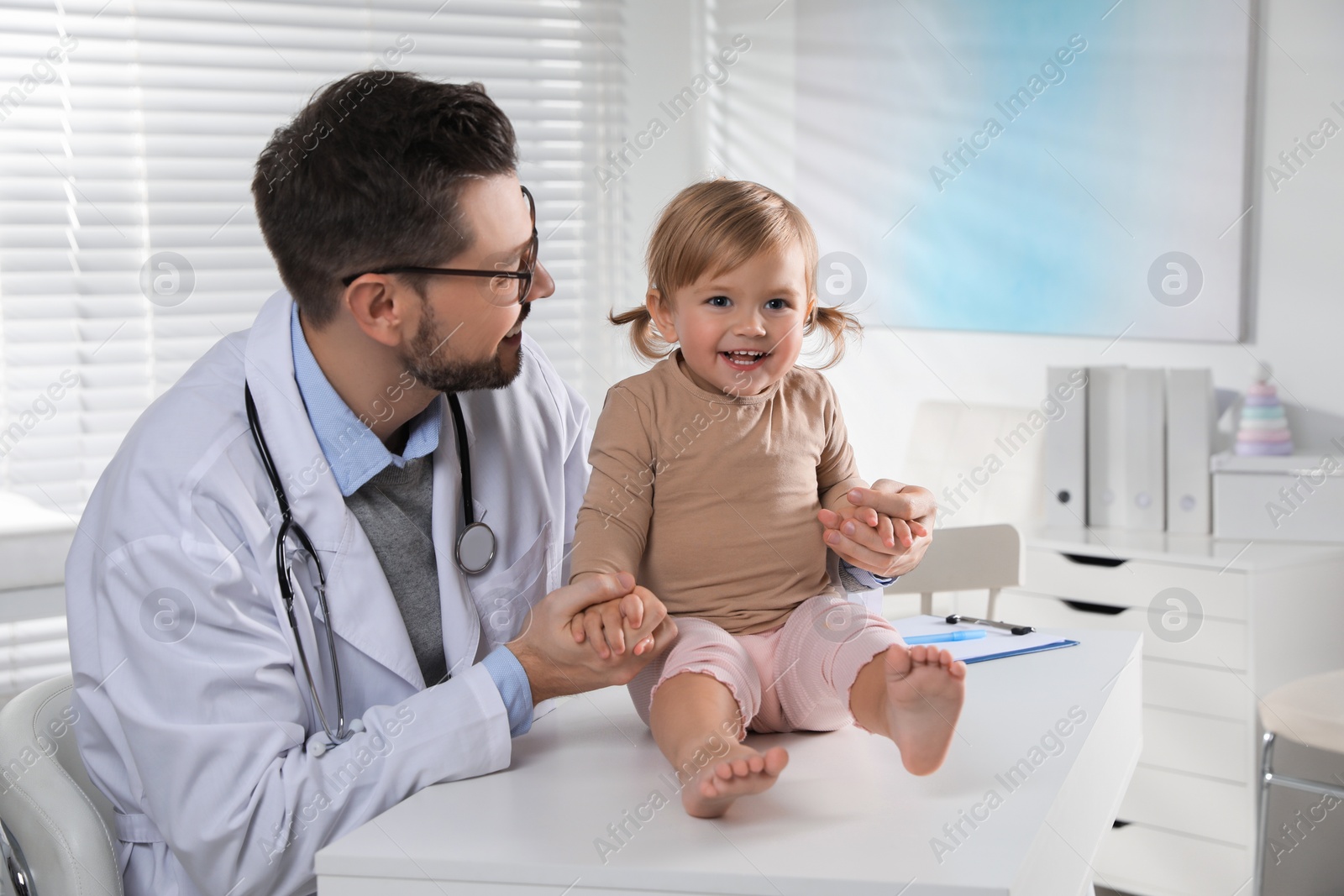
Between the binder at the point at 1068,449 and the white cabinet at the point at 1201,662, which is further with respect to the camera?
the binder at the point at 1068,449

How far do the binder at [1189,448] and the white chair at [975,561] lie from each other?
2.52ft

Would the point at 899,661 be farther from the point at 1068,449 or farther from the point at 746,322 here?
the point at 1068,449

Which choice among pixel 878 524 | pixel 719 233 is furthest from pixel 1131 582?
pixel 719 233

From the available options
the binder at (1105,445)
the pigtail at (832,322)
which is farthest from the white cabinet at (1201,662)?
the pigtail at (832,322)

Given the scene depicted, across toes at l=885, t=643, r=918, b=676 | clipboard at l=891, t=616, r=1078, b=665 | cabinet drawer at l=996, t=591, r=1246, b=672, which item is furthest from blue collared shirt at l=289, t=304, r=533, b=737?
cabinet drawer at l=996, t=591, r=1246, b=672

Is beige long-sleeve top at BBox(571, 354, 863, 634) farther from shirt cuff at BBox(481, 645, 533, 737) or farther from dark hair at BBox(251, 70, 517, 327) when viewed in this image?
dark hair at BBox(251, 70, 517, 327)

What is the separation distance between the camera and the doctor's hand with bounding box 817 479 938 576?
3.92 feet

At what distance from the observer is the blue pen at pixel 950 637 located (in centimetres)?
148

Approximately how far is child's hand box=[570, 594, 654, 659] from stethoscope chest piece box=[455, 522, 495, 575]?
0.91 feet

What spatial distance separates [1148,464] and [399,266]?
2115 millimetres

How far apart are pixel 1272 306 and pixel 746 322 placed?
2.19 meters

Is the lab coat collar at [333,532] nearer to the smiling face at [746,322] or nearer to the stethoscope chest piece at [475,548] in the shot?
the stethoscope chest piece at [475,548]

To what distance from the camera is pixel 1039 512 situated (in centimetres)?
301

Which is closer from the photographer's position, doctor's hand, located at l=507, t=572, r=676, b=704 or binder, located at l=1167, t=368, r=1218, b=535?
doctor's hand, located at l=507, t=572, r=676, b=704
